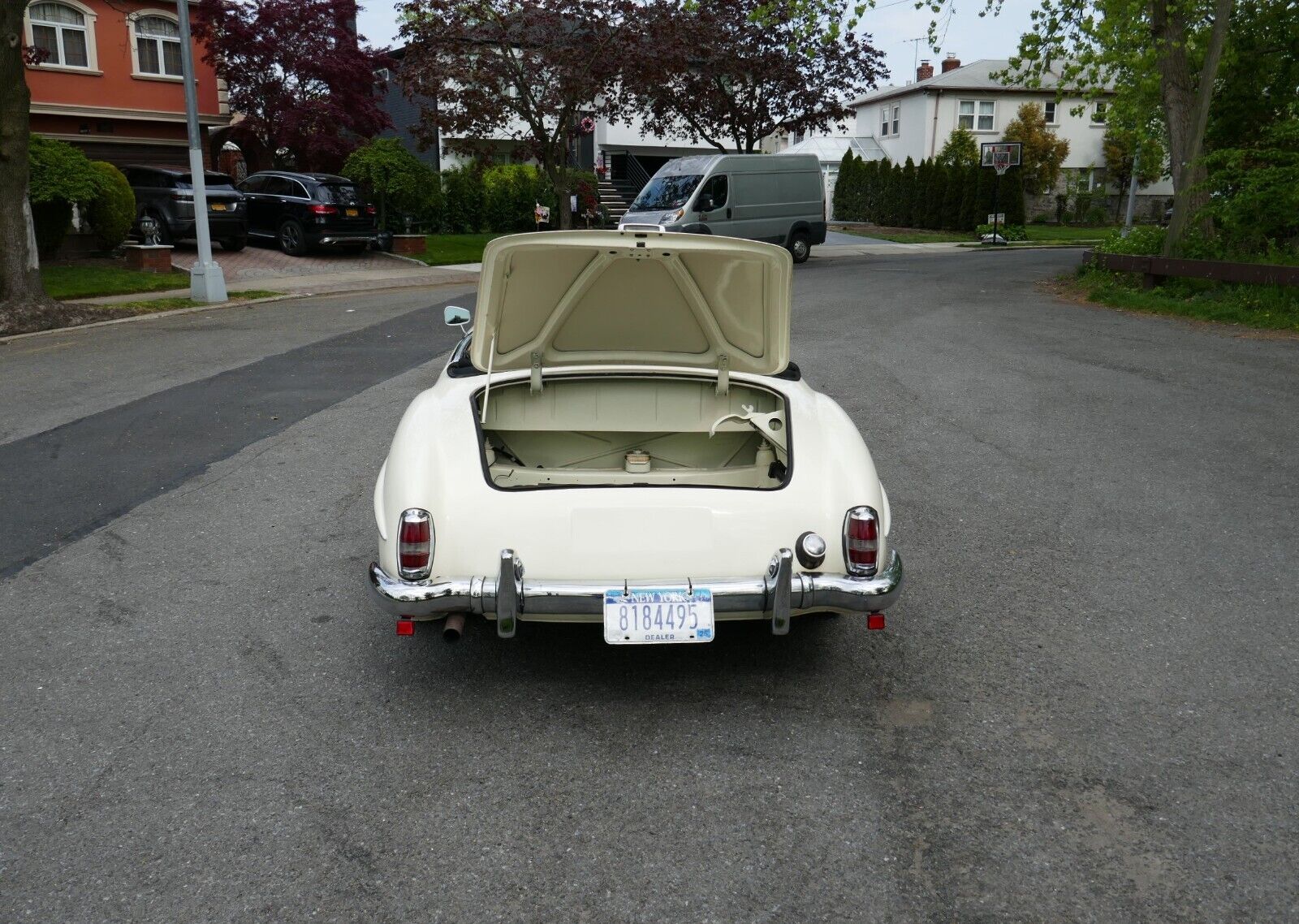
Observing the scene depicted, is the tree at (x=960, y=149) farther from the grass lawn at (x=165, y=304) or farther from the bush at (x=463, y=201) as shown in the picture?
the grass lawn at (x=165, y=304)

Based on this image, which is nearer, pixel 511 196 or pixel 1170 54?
pixel 1170 54

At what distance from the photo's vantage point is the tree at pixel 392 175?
25312mm

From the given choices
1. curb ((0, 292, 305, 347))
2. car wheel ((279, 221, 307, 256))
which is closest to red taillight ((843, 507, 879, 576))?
curb ((0, 292, 305, 347))

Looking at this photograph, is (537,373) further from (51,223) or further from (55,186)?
(51,223)

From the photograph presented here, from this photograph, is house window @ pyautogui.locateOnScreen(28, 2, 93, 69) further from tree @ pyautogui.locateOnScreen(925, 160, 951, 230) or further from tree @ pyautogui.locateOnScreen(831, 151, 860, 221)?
tree @ pyautogui.locateOnScreen(831, 151, 860, 221)

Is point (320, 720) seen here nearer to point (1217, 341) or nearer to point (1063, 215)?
point (1217, 341)

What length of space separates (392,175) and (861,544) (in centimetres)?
2360

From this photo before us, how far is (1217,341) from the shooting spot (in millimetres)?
12109

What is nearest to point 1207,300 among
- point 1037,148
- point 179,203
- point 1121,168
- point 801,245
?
point 801,245

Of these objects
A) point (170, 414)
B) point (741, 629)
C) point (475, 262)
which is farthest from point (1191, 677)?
point (475, 262)

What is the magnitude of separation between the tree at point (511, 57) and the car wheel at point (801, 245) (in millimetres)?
5030

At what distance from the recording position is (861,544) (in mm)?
3693

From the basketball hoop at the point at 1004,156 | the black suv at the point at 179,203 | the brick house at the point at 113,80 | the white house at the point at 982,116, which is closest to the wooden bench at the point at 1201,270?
the basketball hoop at the point at 1004,156

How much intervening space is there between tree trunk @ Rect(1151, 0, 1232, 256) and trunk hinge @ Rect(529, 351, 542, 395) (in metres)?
14.7
